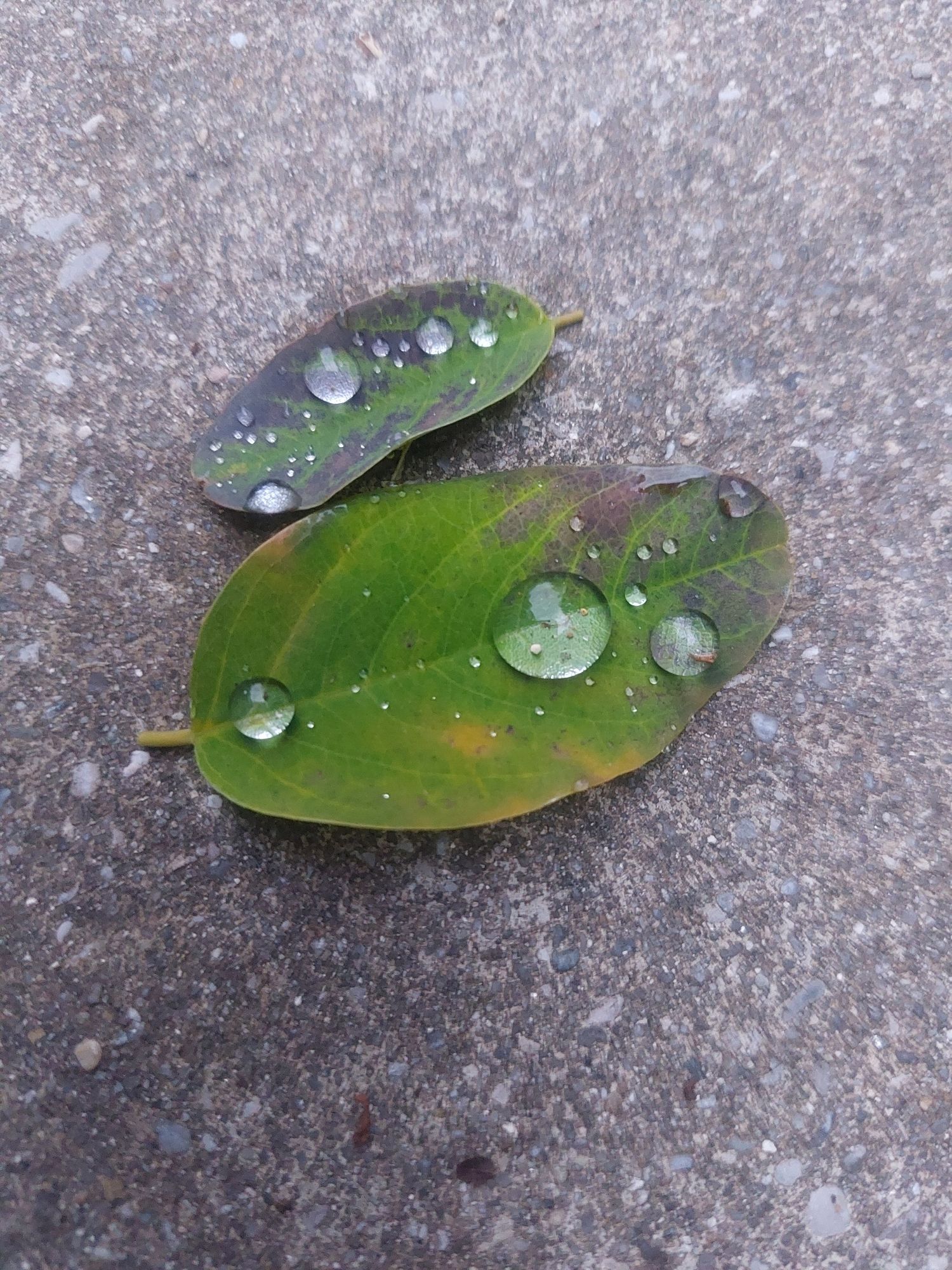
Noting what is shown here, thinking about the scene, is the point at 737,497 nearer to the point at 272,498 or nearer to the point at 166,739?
the point at 272,498

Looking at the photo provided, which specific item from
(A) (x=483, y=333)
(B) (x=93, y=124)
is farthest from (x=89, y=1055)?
(B) (x=93, y=124)

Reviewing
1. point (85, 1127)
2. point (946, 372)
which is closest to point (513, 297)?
point (946, 372)

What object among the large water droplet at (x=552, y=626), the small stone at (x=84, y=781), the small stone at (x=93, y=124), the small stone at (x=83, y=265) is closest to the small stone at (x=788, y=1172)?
the large water droplet at (x=552, y=626)

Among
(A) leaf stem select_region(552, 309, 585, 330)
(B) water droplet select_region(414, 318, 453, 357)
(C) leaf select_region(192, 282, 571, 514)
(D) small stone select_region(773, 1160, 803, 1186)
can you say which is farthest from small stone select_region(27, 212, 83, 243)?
(D) small stone select_region(773, 1160, 803, 1186)

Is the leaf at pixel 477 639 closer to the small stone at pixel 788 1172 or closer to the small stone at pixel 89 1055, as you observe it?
the small stone at pixel 89 1055

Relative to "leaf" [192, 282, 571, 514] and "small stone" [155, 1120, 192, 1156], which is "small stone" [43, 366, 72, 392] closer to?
"leaf" [192, 282, 571, 514]

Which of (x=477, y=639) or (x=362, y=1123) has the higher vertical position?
(x=477, y=639)

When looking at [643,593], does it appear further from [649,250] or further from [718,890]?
[649,250]
